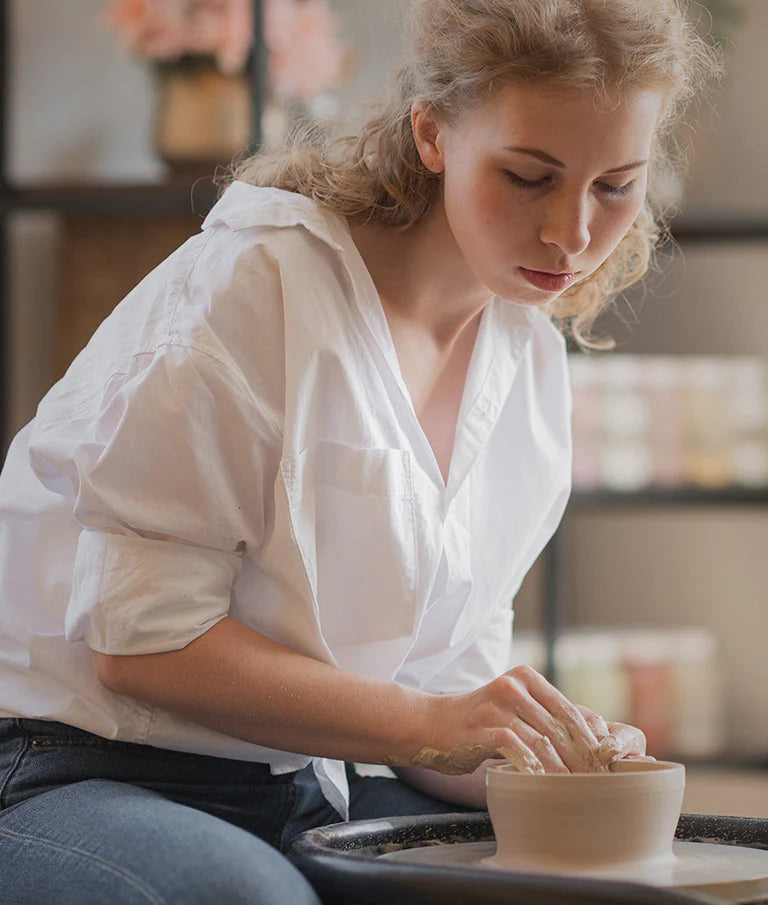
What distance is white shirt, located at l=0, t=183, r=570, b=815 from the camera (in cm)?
99

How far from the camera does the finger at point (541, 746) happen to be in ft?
3.01

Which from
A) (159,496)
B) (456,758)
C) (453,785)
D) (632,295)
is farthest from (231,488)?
(632,295)

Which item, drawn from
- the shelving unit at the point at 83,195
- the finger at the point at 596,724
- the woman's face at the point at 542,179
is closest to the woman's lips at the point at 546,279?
the woman's face at the point at 542,179

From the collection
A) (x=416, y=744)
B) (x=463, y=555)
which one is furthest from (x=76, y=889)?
(x=463, y=555)

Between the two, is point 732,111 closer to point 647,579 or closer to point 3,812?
point 647,579

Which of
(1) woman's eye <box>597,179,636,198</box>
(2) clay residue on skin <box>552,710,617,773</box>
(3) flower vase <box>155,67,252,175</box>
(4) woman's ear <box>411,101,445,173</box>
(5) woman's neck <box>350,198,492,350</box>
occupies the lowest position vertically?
(2) clay residue on skin <box>552,710,617,773</box>

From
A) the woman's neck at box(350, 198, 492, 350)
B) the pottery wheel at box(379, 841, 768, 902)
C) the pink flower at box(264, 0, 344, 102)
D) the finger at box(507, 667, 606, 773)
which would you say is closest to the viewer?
the pottery wheel at box(379, 841, 768, 902)

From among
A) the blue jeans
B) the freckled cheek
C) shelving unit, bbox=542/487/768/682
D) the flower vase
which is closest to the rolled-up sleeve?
the blue jeans

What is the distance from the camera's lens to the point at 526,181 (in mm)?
1056

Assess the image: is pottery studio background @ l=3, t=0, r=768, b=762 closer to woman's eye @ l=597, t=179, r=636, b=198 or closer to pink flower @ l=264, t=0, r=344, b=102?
pink flower @ l=264, t=0, r=344, b=102

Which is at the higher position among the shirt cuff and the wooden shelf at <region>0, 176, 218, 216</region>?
the wooden shelf at <region>0, 176, 218, 216</region>

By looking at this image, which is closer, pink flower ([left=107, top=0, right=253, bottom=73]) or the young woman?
the young woman

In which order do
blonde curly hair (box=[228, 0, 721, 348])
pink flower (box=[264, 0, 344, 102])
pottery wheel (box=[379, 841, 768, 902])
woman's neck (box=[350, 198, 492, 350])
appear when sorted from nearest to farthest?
pottery wheel (box=[379, 841, 768, 902]) → blonde curly hair (box=[228, 0, 721, 348]) → woman's neck (box=[350, 198, 492, 350]) → pink flower (box=[264, 0, 344, 102])

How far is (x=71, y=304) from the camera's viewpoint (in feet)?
9.40
